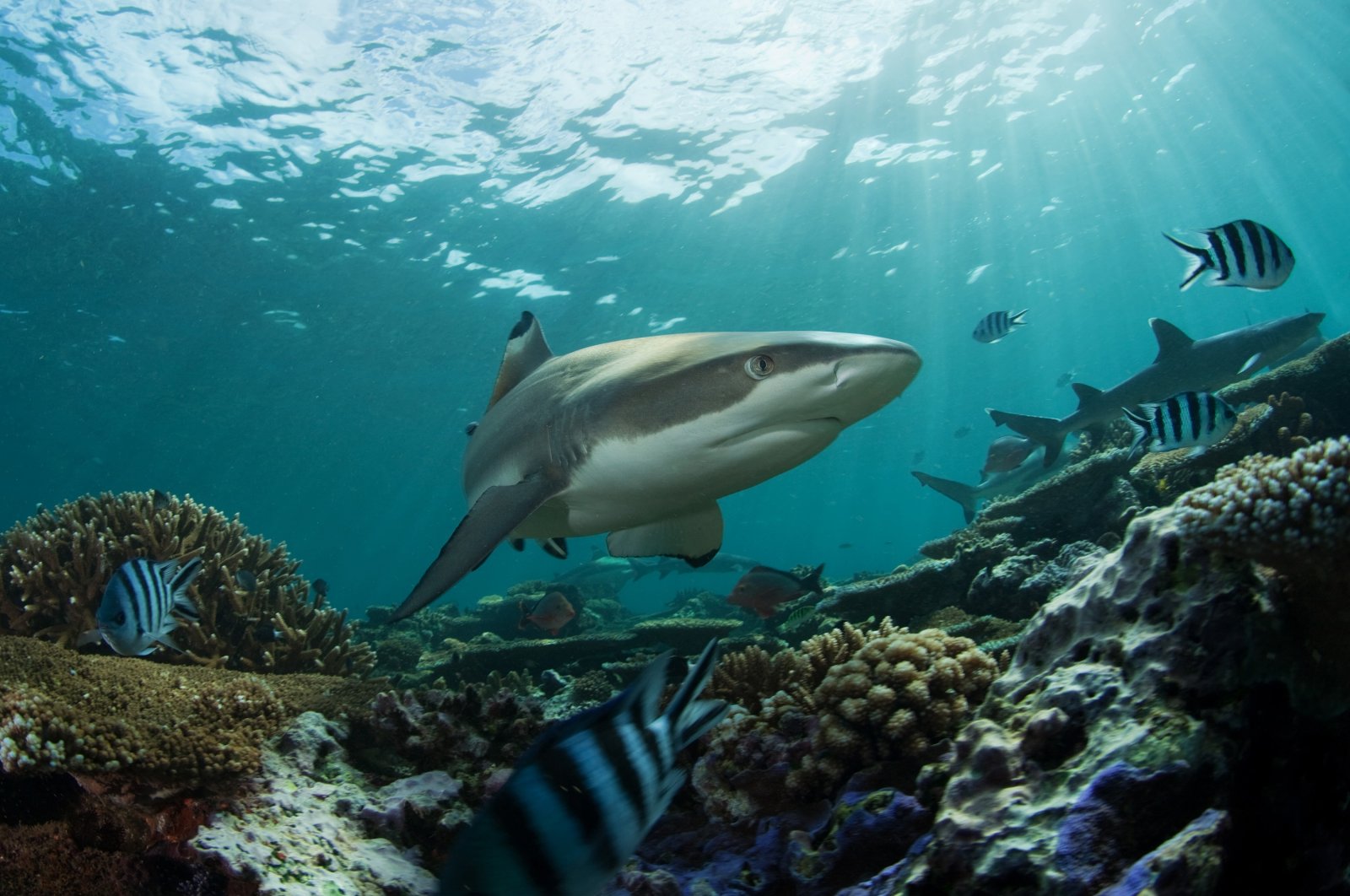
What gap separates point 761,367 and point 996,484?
1508cm

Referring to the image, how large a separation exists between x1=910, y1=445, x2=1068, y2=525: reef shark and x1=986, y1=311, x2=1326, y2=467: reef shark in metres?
2.32

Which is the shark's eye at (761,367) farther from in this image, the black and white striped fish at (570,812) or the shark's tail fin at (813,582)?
the shark's tail fin at (813,582)

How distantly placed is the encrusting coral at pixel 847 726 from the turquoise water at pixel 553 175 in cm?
1874

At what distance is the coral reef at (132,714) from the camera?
10.7 feet

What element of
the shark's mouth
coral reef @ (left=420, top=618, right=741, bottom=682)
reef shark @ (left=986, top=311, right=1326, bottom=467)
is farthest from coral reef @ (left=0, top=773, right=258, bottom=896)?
reef shark @ (left=986, top=311, right=1326, bottom=467)

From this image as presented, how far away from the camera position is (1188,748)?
1834 mm

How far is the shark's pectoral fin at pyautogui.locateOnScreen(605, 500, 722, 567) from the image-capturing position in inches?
175

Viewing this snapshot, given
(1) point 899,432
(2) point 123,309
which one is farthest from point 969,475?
(2) point 123,309

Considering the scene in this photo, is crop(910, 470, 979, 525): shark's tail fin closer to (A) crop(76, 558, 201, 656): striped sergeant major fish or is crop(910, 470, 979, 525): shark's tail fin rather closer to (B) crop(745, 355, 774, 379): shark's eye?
(B) crop(745, 355, 774, 379): shark's eye

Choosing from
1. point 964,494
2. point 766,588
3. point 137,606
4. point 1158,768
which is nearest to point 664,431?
point 1158,768

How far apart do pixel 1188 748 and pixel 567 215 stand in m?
25.3

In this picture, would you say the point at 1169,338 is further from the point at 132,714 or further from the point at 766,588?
the point at 132,714

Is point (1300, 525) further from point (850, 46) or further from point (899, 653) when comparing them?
point (850, 46)

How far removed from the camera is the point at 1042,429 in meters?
12.5
